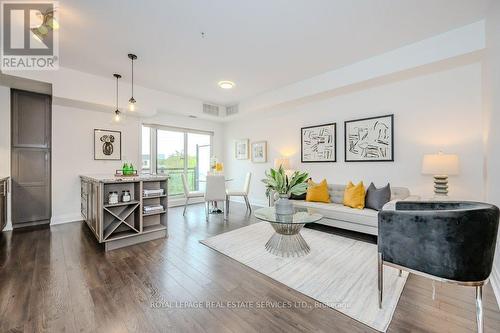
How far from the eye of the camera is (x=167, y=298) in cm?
185

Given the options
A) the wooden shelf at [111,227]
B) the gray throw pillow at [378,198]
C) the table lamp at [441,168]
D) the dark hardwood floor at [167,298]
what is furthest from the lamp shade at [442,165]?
the wooden shelf at [111,227]

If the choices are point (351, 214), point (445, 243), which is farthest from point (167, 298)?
point (351, 214)

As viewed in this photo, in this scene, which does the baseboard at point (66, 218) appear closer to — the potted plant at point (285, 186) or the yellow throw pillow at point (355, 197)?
the potted plant at point (285, 186)

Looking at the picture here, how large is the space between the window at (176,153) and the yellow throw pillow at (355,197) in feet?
13.3

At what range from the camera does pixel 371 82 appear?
366cm

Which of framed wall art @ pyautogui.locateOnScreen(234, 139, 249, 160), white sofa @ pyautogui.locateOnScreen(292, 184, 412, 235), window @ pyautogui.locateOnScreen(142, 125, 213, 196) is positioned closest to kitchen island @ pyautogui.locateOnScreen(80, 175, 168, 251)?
window @ pyautogui.locateOnScreen(142, 125, 213, 196)

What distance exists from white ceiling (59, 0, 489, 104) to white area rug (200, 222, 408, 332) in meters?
2.84

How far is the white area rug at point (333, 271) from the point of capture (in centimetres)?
A: 174

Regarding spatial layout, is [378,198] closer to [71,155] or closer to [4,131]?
[71,155]

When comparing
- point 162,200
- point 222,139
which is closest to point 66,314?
point 162,200

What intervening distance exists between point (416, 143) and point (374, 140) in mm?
613

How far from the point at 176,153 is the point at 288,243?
14.2 feet

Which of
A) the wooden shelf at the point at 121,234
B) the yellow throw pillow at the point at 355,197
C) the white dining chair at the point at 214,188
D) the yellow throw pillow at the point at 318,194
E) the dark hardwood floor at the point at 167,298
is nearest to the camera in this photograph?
the dark hardwood floor at the point at 167,298

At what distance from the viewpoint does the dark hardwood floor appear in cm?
154
